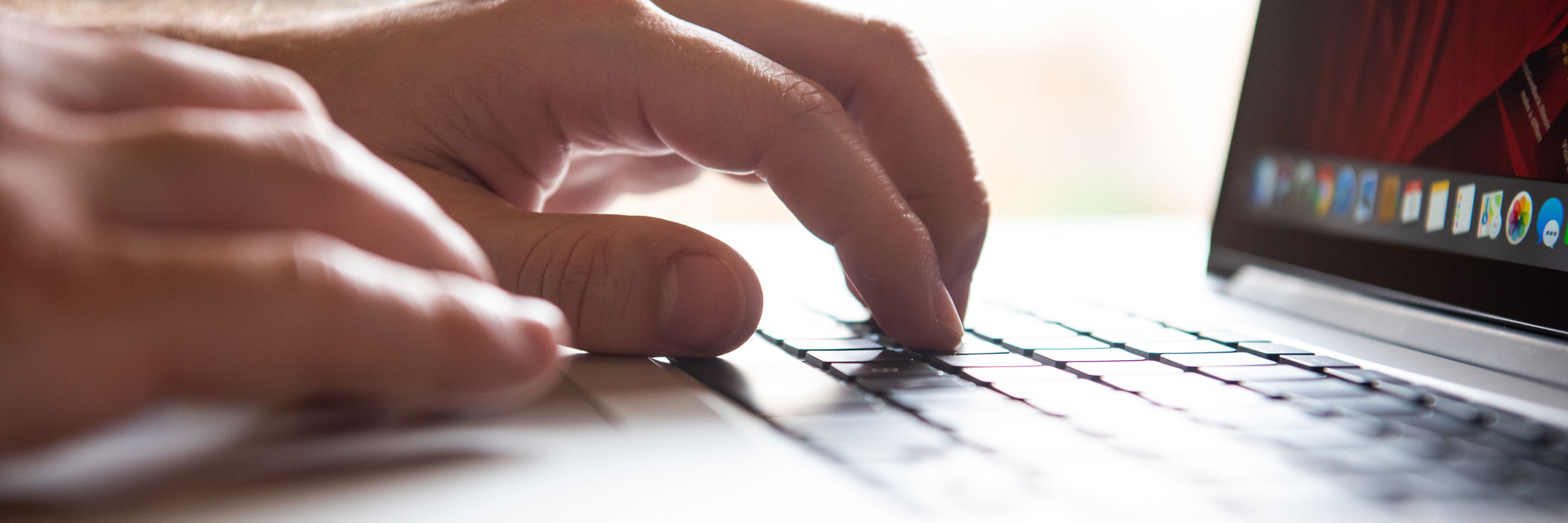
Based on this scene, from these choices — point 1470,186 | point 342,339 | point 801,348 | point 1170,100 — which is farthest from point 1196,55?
point 342,339

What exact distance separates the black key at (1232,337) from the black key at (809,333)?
0.72 ft

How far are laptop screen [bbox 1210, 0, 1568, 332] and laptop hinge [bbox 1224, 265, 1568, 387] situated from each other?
12mm

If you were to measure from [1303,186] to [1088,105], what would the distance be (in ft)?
11.3

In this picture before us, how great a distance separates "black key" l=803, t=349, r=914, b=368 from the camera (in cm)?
57

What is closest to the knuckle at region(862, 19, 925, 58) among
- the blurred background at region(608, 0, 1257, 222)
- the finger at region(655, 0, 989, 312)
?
the finger at region(655, 0, 989, 312)

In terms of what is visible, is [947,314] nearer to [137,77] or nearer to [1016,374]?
[1016,374]

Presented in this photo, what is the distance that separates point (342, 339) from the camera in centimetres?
33

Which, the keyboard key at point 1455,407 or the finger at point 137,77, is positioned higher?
the finger at point 137,77

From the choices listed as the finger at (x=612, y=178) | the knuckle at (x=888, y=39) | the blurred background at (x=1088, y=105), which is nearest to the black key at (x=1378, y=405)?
the knuckle at (x=888, y=39)

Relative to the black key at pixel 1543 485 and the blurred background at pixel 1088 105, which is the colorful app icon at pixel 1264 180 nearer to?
the black key at pixel 1543 485

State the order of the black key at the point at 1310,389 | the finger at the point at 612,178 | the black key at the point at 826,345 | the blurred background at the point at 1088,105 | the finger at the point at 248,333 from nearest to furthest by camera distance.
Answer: the finger at the point at 248,333
the black key at the point at 1310,389
the black key at the point at 826,345
the finger at the point at 612,178
the blurred background at the point at 1088,105

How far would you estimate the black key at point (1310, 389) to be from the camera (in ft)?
1.66

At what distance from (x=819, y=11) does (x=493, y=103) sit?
0.89ft

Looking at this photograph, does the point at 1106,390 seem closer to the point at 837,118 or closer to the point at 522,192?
the point at 837,118
